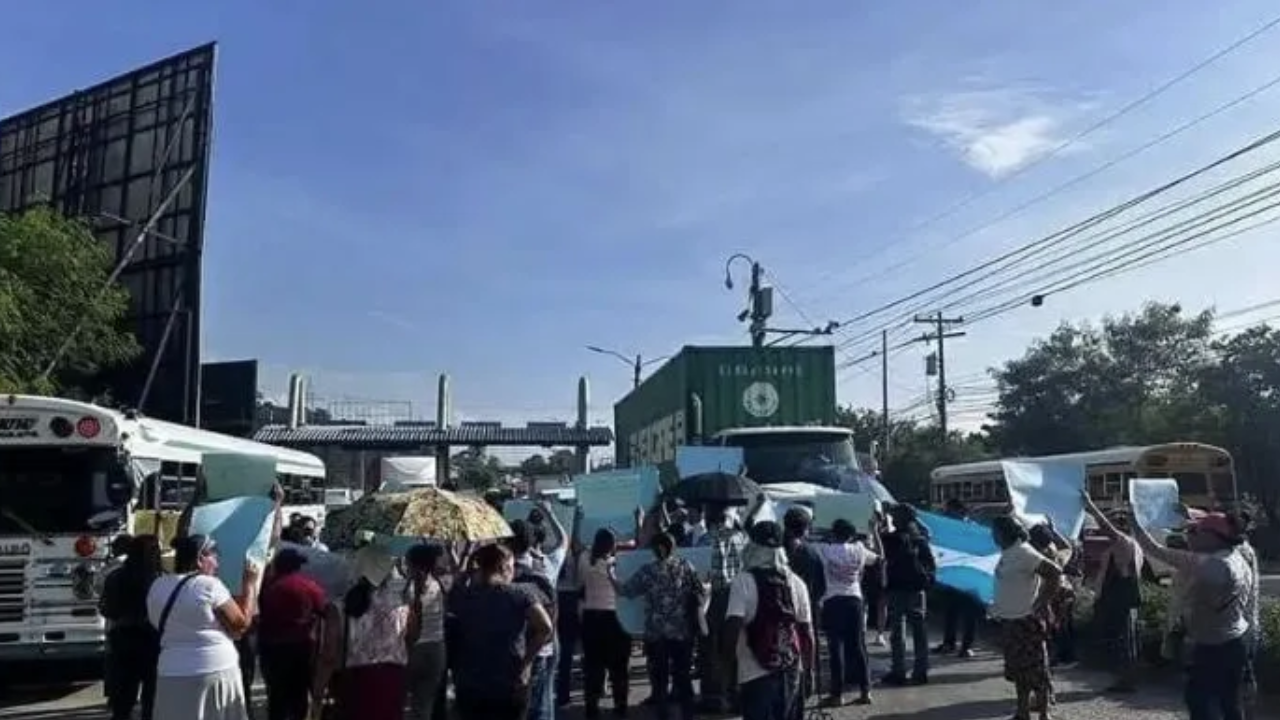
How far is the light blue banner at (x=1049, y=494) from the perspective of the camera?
11.8m

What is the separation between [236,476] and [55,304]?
12.2 metres

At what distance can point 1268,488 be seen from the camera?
43.7 meters

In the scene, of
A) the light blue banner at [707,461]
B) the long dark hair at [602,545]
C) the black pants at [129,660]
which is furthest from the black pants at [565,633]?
the light blue banner at [707,461]

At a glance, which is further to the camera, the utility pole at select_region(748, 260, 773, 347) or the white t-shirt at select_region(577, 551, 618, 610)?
the utility pole at select_region(748, 260, 773, 347)

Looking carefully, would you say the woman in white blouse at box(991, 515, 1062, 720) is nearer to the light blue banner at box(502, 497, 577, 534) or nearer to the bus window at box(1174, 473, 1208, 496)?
the light blue banner at box(502, 497, 577, 534)

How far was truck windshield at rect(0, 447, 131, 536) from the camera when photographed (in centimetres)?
1317

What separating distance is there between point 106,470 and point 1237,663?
1058cm

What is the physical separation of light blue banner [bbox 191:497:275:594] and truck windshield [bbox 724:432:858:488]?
958cm

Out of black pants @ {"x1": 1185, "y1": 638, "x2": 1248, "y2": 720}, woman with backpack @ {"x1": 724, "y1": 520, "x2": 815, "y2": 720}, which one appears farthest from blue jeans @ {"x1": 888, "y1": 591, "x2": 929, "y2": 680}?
woman with backpack @ {"x1": 724, "y1": 520, "x2": 815, "y2": 720}

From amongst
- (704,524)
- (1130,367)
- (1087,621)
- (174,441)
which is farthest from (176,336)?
(1130,367)

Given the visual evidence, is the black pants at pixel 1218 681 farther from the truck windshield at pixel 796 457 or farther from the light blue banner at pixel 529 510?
the truck windshield at pixel 796 457

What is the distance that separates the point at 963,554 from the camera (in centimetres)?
1527

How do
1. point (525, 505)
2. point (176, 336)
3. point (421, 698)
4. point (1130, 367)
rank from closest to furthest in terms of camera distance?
point (421, 698) < point (525, 505) < point (176, 336) < point (1130, 367)

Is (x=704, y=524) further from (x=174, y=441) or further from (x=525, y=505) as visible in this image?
(x=174, y=441)
